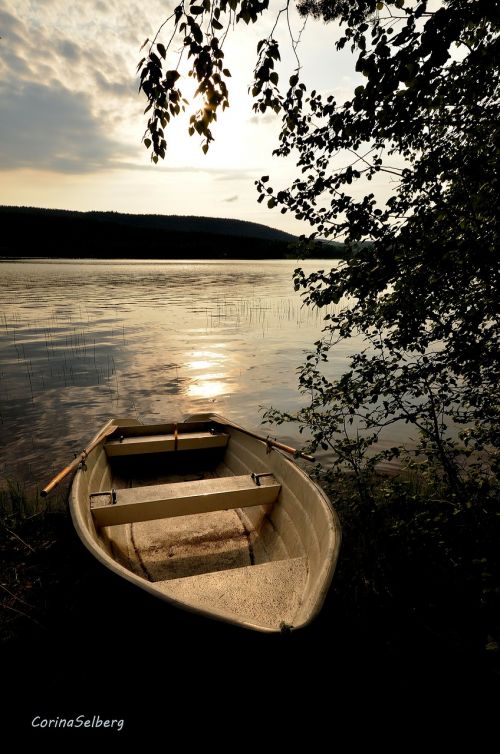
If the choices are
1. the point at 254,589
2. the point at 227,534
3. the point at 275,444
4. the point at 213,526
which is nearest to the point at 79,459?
the point at 213,526

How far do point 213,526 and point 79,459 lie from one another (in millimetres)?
2080

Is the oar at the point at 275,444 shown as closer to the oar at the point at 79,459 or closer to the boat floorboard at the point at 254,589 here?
the boat floorboard at the point at 254,589

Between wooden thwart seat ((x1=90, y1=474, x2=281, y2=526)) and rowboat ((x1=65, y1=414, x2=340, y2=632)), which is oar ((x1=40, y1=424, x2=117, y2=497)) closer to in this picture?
rowboat ((x1=65, y1=414, x2=340, y2=632))

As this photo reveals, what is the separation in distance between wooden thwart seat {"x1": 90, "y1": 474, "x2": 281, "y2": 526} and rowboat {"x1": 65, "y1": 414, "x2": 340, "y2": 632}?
0.01 metres

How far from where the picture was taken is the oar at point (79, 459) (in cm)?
509

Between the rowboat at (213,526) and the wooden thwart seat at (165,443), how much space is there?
2cm

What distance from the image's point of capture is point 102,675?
3764mm

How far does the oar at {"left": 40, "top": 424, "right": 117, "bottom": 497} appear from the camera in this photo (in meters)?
5.09

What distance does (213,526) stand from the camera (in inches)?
228

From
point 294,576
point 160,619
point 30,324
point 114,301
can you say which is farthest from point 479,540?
point 114,301

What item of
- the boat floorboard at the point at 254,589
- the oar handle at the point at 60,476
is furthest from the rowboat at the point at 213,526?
the oar handle at the point at 60,476

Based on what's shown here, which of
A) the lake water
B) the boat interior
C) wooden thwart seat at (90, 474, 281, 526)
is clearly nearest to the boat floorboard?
the boat interior

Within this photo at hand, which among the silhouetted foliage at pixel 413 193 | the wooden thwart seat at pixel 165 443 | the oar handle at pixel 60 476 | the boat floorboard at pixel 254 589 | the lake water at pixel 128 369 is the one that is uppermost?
the silhouetted foliage at pixel 413 193

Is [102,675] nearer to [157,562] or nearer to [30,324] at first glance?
[157,562]
